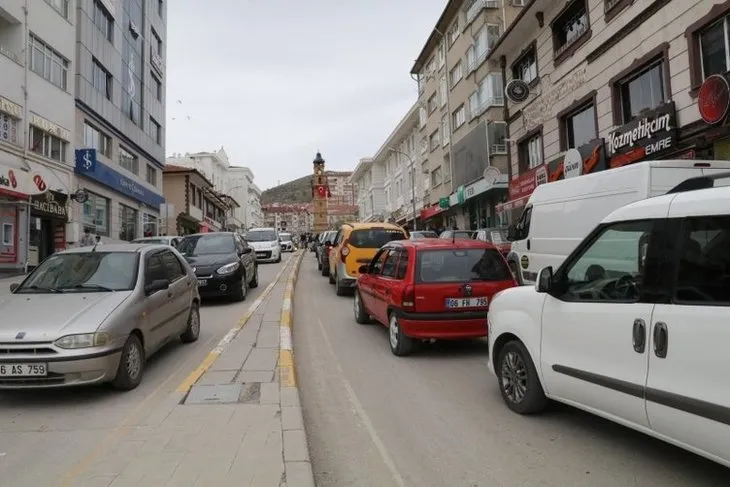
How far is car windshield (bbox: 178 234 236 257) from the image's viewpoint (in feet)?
41.8

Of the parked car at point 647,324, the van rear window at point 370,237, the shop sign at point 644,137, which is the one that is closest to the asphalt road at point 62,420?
the parked car at point 647,324

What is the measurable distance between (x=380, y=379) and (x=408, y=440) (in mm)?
1855

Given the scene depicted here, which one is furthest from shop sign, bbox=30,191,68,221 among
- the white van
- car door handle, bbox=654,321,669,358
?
car door handle, bbox=654,321,669,358

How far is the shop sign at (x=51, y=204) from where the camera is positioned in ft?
68.3

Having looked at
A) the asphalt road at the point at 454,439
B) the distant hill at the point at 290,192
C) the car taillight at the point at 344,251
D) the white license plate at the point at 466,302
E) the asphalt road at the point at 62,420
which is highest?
the distant hill at the point at 290,192

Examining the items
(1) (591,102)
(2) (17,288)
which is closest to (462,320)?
(2) (17,288)

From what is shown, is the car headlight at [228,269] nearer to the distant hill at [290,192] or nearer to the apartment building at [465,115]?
the apartment building at [465,115]

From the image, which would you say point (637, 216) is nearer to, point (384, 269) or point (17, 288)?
point (384, 269)

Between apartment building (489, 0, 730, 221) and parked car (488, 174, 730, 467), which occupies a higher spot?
apartment building (489, 0, 730, 221)

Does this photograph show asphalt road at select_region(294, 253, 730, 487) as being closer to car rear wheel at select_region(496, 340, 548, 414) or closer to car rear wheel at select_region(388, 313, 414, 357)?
car rear wheel at select_region(496, 340, 548, 414)

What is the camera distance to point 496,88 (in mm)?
26234

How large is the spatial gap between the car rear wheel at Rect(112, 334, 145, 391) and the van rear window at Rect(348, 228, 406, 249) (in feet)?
25.1

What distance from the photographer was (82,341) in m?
5.04

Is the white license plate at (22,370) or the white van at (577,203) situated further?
the white van at (577,203)
